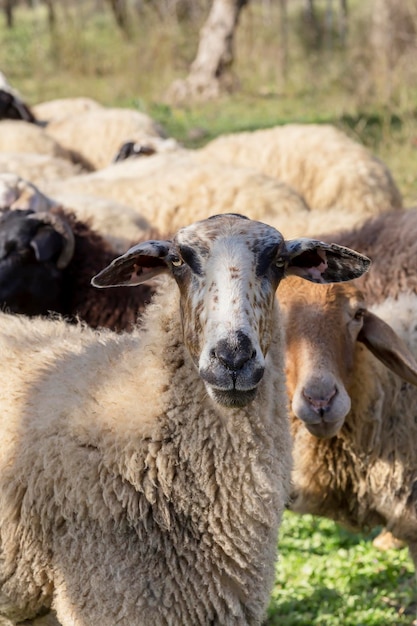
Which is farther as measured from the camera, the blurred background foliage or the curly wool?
the blurred background foliage

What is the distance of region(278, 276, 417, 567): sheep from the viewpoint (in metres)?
3.44

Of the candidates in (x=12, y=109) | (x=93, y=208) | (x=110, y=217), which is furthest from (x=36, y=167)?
(x=12, y=109)

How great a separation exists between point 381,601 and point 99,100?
12.9 meters

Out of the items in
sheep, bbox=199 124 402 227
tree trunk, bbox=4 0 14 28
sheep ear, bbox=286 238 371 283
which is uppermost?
sheep ear, bbox=286 238 371 283

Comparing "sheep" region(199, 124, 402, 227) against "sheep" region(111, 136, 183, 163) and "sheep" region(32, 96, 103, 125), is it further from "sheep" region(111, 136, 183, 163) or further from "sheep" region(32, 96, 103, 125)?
"sheep" region(32, 96, 103, 125)

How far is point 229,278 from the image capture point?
96.3 inches

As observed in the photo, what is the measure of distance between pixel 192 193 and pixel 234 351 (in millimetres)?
3890

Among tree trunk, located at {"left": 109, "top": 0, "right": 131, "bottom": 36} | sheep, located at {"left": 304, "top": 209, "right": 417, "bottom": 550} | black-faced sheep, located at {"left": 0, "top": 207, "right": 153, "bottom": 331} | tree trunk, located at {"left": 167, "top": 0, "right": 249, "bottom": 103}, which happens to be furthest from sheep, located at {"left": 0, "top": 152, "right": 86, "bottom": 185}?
tree trunk, located at {"left": 109, "top": 0, "right": 131, "bottom": 36}

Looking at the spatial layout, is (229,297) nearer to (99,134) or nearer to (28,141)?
(28,141)

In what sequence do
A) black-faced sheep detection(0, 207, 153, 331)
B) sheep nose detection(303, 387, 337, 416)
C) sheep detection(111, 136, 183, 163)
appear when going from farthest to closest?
sheep detection(111, 136, 183, 163) → black-faced sheep detection(0, 207, 153, 331) → sheep nose detection(303, 387, 337, 416)

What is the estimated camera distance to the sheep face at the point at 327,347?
3.28 m

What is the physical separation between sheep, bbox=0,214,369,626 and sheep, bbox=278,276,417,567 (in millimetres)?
694

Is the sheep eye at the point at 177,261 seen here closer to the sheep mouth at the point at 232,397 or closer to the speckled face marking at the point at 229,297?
the speckled face marking at the point at 229,297

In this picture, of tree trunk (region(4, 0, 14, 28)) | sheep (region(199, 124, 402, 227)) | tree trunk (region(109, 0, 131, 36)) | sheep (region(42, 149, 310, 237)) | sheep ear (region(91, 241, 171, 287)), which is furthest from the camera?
tree trunk (region(4, 0, 14, 28))
